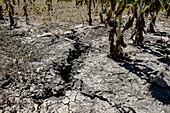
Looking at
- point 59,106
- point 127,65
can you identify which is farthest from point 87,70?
point 59,106

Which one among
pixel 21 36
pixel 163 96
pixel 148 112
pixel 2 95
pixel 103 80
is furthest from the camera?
pixel 21 36

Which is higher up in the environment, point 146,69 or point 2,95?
point 146,69

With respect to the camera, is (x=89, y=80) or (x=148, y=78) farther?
(x=89, y=80)

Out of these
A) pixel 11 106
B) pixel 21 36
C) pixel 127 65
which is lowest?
pixel 11 106

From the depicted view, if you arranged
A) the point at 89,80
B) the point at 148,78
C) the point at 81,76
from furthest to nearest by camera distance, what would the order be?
the point at 81,76 → the point at 89,80 → the point at 148,78

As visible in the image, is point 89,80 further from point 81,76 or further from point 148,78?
point 148,78

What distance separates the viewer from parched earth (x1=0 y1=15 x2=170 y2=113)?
1.93m

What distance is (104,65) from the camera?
9.11ft

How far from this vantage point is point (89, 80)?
243cm

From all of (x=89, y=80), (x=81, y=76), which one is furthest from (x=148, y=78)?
(x=81, y=76)

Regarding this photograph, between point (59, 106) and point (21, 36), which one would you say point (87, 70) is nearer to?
point (59, 106)

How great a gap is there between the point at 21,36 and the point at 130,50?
3374 mm

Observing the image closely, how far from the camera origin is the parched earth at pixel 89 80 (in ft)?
6.32

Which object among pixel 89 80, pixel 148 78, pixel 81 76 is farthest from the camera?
pixel 81 76
